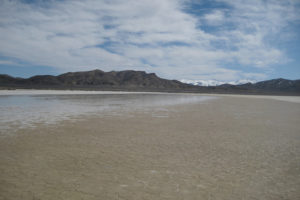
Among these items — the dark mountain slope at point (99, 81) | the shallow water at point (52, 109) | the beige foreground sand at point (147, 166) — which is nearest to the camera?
the beige foreground sand at point (147, 166)

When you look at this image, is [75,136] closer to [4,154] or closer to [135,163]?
[4,154]

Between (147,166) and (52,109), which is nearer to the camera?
(147,166)

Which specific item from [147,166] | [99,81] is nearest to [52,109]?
[147,166]

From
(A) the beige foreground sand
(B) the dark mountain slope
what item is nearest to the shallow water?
(A) the beige foreground sand

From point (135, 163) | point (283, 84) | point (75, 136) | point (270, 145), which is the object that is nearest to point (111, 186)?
point (135, 163)

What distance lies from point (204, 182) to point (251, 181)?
0.86 m

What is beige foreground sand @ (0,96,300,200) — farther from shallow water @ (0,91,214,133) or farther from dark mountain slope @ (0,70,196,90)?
dark mountain slope @ (0,70,196,90)

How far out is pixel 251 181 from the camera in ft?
12.6

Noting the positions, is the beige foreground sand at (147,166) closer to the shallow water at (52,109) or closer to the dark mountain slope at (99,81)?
the shallow water at (52,109)

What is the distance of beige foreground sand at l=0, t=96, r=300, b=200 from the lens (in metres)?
3.42

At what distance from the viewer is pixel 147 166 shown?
14.7 ft

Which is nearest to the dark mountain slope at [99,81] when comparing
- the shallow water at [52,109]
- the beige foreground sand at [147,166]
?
the shallow water at [52,109]

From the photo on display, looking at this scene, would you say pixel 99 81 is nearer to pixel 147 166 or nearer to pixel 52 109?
pixel 52 109

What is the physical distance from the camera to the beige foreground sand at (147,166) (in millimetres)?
3416
